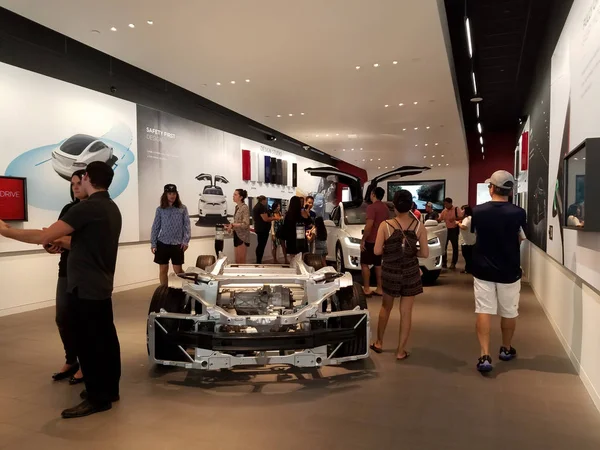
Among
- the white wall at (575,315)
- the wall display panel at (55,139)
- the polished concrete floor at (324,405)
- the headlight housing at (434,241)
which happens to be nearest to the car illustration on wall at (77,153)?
the wall display panel at (55,139)

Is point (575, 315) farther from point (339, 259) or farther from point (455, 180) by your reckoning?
point (455, 180)

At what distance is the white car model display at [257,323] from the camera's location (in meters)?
3.21

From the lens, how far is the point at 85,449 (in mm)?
2521

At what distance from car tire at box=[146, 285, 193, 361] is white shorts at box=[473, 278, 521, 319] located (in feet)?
7.94

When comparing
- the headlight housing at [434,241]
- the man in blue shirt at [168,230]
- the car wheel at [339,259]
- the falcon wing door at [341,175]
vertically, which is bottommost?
the car wheel at [339,259]

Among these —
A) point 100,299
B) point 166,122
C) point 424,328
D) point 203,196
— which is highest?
point 166,122

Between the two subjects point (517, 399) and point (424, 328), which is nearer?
point (517, 399)

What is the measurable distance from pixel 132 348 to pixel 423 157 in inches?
646

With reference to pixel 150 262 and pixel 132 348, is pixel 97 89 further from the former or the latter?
pixel 132 348

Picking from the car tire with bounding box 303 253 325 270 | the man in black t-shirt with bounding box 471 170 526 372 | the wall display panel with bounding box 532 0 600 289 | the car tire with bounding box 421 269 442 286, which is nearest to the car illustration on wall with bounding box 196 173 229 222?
the car tire with bounding box 421 269 442 286

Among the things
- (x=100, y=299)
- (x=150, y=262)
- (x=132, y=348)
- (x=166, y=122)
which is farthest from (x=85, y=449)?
(x=166, y=122)

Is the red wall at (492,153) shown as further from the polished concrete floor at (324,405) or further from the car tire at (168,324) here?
the car tire at (168,324)

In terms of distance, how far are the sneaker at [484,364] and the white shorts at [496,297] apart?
1.24 ft

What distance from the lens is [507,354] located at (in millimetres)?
4082
